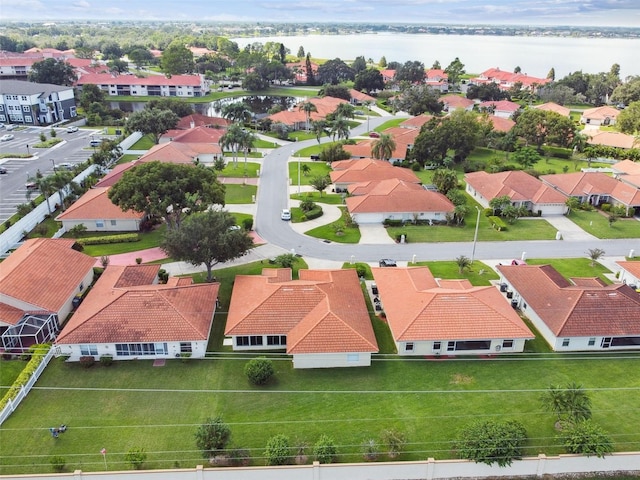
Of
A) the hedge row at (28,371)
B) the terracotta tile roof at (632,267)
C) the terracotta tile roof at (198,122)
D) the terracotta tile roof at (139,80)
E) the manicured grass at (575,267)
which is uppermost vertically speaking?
the terracotta tile roof at (139,80)

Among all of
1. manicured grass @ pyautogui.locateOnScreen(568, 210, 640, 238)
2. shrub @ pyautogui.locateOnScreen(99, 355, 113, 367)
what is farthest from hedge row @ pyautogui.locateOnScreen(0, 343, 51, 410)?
manicured grass @ pyautogui.locateOnScreen(568, 210, 640, 238)

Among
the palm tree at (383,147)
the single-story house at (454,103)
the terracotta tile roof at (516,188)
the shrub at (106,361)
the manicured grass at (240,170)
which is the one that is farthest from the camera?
the single-story house at (454,103)

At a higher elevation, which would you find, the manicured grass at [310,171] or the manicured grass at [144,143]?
the manicured grass at [144,143]

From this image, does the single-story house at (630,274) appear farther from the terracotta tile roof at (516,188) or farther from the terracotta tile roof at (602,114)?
the terracotta tile roof at (602,114)

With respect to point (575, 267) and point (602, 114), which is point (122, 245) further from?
point (602, 114)

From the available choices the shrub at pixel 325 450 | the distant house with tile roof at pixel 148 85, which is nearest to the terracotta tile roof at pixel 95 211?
the shrub at pixel 325 450

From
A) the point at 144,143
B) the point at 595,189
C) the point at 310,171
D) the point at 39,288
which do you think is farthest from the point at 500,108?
the point at 39,288
